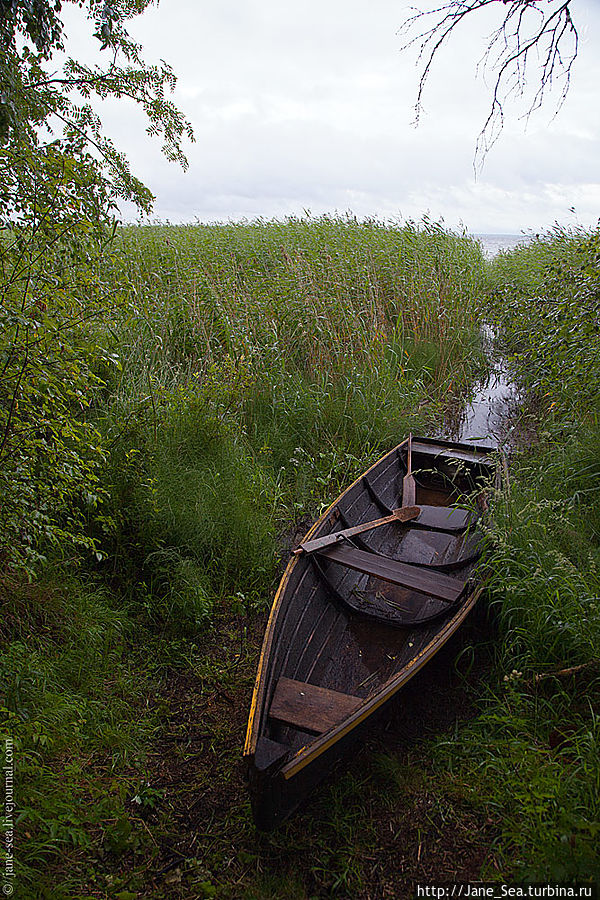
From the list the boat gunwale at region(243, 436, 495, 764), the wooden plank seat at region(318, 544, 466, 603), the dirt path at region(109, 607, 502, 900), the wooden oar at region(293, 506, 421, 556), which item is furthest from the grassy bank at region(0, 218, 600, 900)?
the wooden oar at region(293, 506, 421, 556)

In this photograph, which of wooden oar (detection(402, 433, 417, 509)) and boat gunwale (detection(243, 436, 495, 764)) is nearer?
boat gunwale (detection(243, 436, 495, 764))

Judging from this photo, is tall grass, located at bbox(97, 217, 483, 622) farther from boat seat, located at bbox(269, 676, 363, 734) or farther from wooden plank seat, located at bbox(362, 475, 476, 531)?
boat seat, located at bbox(269, 676, 363, 734)

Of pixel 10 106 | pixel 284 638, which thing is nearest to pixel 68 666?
pixel 284 638

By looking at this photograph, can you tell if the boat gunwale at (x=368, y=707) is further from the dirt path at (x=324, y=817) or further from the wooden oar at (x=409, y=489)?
the wooden oar at (x=409, y=489)

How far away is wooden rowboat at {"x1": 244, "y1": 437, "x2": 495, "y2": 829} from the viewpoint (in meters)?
→ 2.29

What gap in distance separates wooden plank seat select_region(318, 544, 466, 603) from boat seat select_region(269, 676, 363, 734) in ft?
3.05

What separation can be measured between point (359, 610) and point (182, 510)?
1.42m

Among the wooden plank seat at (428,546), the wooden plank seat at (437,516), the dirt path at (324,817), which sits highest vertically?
the wooden plank seat at (437,516)

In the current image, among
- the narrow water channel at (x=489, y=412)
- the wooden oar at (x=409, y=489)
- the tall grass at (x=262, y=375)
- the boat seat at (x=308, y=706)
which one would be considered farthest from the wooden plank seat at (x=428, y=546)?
the narrow water channel at (x=489, y=412)

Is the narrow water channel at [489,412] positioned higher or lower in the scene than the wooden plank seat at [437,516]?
higher

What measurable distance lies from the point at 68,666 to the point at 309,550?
1.43 metres

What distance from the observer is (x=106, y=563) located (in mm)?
3824

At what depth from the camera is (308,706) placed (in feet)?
8.28

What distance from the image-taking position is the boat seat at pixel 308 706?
7.93 feet
